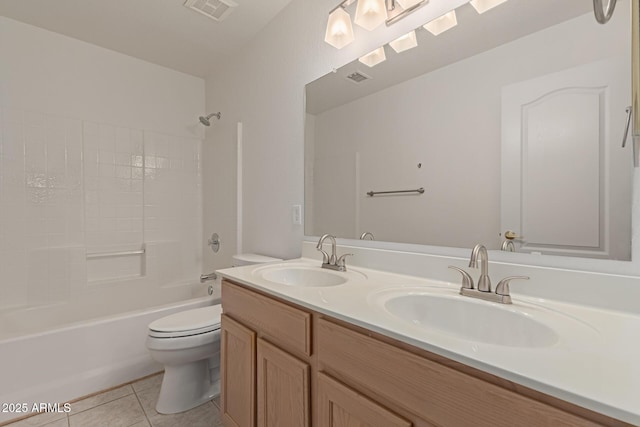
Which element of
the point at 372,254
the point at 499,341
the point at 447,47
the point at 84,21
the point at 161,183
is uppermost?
the point at 84,21

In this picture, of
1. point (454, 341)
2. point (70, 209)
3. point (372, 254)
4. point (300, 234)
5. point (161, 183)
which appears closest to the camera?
point (454, 341)

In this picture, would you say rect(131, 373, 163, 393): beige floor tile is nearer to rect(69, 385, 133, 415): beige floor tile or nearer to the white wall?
rect(69, 385, 133, 415): beige floor tile

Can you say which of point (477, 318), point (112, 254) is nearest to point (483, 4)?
point (477, 318)

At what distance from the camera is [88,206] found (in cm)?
229

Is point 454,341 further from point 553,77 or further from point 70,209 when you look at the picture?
point 70,209

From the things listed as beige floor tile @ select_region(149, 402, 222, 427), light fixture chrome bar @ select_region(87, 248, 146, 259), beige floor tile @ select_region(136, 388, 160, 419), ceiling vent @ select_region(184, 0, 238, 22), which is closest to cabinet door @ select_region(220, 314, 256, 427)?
beige floor tile @ select_region(149, 402, 222, 427)

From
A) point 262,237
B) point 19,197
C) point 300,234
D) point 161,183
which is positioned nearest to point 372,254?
point 300,234

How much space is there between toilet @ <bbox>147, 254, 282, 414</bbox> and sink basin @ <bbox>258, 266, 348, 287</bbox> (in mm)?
502

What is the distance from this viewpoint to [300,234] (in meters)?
1.81

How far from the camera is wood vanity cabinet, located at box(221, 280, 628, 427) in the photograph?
50 centimetres

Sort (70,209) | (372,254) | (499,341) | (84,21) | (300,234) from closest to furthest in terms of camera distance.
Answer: (499,341), (372,254), (300,234), (84,21), (70,209)

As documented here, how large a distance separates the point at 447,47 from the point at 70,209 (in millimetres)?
2726

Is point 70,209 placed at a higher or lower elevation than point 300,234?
higher

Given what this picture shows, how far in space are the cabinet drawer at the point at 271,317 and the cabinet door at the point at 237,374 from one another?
0.17 ft
